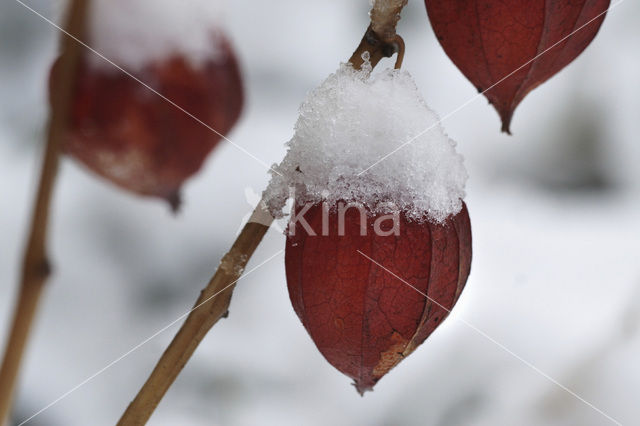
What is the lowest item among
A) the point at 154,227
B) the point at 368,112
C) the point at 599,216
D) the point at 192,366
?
the point at 192,366

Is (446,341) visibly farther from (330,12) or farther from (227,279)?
(227,279)

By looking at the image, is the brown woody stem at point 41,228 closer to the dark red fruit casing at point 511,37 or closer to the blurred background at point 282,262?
the blurred background at point 282,262

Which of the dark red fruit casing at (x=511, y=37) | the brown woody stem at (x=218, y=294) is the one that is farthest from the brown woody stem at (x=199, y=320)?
the dark red fruit casing at (x=511, y=37)

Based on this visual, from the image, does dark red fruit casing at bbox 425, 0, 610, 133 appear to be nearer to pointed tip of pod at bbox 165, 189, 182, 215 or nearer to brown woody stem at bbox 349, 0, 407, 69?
brown woody stem at bbox 349, 0, 407, 69

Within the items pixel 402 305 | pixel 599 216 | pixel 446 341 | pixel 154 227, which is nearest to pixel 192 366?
pixel 154 227

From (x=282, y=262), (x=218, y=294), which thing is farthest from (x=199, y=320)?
(x=282, y=262)

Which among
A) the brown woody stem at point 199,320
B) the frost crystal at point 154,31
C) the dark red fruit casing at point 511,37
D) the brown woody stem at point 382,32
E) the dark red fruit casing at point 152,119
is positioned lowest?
the brown woody stem at point 199,320

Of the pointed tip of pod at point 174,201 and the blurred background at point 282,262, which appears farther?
the blurred background at point 282,262
